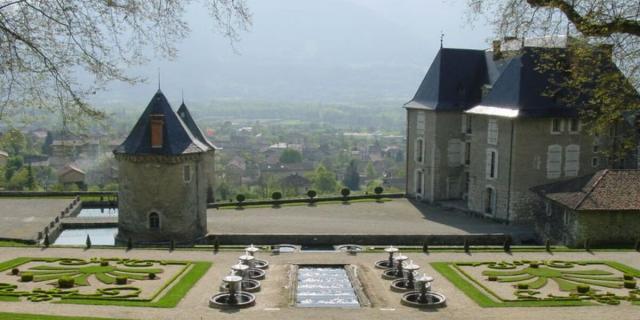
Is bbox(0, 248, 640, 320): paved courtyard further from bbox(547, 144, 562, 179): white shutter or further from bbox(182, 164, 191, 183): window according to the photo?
bbox(547, 144, 562, 179): white shutter

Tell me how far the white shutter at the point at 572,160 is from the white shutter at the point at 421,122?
35.5ft

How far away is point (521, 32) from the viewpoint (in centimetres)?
1391

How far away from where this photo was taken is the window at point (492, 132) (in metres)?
40.4

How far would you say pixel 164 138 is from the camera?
3347cm

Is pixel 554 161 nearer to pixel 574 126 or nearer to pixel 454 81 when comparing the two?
pixel 574 126

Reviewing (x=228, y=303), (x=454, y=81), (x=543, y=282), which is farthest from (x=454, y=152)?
(x=228, y=303)

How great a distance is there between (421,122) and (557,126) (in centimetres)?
1079

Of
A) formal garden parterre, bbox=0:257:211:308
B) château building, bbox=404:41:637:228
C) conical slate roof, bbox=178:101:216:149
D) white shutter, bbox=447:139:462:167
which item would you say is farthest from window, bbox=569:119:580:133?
formal garden parterre, bbox=0:257:211:308

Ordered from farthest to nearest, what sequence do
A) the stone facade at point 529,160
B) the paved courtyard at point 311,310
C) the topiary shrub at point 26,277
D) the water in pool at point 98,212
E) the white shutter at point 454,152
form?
the white shutter at point 454,152 → the water in pool at point 98,212 → the stone facade at point 529,160 → the topiary shrub at point 26,277 → the paved courtyard at point 311,310

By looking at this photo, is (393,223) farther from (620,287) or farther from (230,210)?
(620,287)

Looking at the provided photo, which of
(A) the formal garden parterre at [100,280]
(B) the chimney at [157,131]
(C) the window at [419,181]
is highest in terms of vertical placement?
(B) the chimney at [157,131]

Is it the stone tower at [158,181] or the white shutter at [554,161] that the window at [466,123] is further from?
the stone tower at [158,181]

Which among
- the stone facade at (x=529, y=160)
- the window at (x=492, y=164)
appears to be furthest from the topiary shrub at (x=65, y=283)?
the window at (x=492, y=164)

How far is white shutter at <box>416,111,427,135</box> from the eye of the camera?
4702cm
